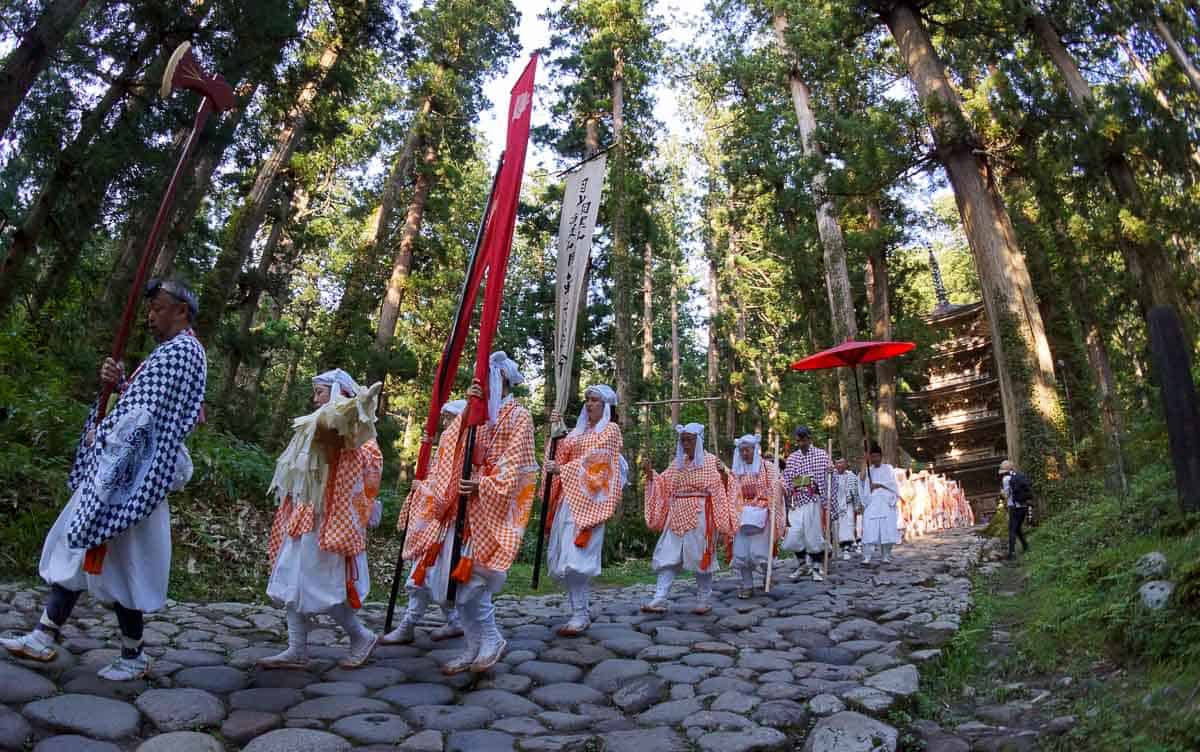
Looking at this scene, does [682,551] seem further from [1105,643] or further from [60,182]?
[60,182]

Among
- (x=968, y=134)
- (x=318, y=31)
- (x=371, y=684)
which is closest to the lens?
(x=371, y=684)

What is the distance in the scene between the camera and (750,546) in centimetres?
880

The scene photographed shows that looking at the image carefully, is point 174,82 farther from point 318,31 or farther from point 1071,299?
point 1071,299

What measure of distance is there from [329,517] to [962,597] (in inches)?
229

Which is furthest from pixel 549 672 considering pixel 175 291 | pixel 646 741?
pixel 175 291

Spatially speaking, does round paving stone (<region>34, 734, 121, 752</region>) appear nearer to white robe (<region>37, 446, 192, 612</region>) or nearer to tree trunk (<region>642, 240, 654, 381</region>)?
white robe (<region>37, 446, 192, 612</region>)

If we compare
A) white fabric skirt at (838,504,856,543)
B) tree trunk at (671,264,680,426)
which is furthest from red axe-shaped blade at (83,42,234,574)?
tree trunk at (671,264,680,426)

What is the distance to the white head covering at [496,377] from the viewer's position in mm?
5207

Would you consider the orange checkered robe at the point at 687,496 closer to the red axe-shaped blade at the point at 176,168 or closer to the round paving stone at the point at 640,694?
the round paving stone at the point at 640,694

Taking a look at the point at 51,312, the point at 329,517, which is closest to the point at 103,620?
the point at 329,517

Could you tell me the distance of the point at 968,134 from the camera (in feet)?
37.9

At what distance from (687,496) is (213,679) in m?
4.86

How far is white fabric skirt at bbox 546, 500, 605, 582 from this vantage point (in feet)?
20.5

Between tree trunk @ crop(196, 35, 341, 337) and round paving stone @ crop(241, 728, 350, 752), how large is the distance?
9129 millimetres
